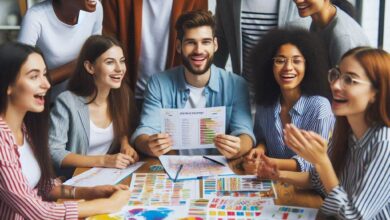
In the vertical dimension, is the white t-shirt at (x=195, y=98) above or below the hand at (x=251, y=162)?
above

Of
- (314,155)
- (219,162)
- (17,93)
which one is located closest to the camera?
(314,155)

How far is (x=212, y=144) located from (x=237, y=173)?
213 mm

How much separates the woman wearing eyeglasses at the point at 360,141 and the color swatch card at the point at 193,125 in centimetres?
54

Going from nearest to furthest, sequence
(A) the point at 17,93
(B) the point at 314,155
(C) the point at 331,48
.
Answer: (B) the point at 314,155
(A) the point at 17,93
(C) the point at 331,48

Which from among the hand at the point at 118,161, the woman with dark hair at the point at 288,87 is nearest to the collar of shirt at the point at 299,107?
the woman with dark hair at the point at 288,87

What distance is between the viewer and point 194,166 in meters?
2.04

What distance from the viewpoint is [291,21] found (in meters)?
2.68

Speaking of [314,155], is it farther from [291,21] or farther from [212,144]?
[291,21]

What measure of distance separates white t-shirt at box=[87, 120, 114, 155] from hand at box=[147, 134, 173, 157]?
0.41 m

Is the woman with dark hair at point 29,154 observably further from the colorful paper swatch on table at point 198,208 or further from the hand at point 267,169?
the hand at point 267,169

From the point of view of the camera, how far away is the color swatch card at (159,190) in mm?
1668

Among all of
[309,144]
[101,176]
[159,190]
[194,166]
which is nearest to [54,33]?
[101,176]

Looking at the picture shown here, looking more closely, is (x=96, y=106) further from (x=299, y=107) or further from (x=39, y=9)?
(x=299, y=107)

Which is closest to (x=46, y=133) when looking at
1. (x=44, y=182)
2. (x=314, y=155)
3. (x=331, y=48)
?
(x=44, y=182)
